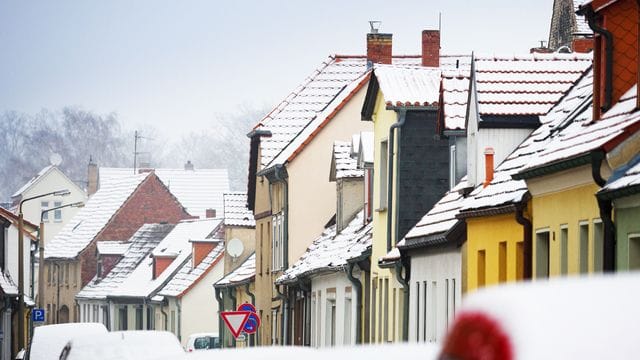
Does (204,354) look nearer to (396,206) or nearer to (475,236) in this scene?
(475,236)

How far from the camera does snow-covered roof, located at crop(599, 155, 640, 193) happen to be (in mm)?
13193

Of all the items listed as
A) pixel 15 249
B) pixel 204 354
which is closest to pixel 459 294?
pixel 204 354

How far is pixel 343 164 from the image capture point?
4175 cm

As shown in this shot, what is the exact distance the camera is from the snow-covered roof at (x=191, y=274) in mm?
74000

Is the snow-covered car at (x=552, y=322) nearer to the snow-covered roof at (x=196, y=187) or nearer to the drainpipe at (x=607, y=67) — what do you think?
the drainpipe at (x=607, y=67)

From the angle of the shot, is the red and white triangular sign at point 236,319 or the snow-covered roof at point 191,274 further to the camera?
the snow-covered roof at point 191,274

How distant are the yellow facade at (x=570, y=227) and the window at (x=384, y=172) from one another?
1385 cm

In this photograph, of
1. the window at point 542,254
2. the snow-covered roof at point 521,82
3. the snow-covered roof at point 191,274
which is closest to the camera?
the window at point 542,254

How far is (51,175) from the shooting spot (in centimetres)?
12444

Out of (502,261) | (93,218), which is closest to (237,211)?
(502,261)

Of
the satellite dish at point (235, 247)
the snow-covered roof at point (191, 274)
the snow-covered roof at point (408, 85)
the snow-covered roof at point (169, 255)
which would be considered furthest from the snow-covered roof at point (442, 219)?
the snow-covered roof at point (169, 255)

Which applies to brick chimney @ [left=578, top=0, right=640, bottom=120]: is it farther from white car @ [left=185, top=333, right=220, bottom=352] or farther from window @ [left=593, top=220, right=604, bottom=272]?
white car @ [left=185, top=333, right=220, bottom=352]

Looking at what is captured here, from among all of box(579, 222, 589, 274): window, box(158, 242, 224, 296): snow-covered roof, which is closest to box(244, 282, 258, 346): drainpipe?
box(158, 242, 224, 296): snow-covered roof

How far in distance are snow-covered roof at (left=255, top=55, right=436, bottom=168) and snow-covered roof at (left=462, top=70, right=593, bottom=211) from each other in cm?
2692
